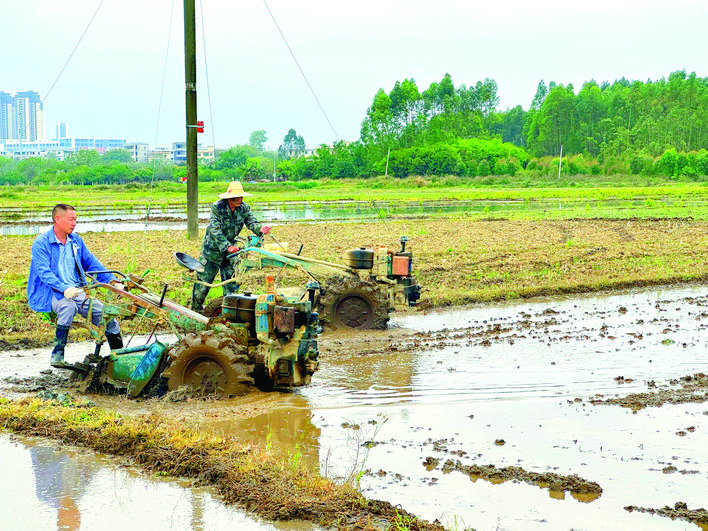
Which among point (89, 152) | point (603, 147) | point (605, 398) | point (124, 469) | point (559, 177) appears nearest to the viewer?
point (124, 469)

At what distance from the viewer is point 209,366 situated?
7.92 metres

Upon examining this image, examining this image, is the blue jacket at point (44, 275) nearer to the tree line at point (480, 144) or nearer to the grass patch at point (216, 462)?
the grass patch at point (216, 462)

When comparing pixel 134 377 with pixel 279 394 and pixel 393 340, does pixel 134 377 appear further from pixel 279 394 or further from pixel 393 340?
pixel 393 340

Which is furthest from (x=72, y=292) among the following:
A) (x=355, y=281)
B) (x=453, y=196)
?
(x=453, y=196)

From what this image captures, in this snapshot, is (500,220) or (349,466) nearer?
(349,466)

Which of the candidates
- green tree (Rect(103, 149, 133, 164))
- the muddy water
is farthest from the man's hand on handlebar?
green tree (Rect(103, 149, 133, 164))

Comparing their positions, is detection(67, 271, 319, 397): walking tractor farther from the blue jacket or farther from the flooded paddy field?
the blue jacket

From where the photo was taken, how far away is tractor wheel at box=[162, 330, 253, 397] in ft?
25.6

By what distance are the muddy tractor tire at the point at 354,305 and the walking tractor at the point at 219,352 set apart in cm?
321

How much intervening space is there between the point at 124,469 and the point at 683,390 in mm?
5527

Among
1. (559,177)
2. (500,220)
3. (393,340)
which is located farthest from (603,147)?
(393,340)

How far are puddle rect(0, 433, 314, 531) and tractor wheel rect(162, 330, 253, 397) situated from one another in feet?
5.19

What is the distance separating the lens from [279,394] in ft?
27.2

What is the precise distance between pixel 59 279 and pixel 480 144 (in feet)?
312
